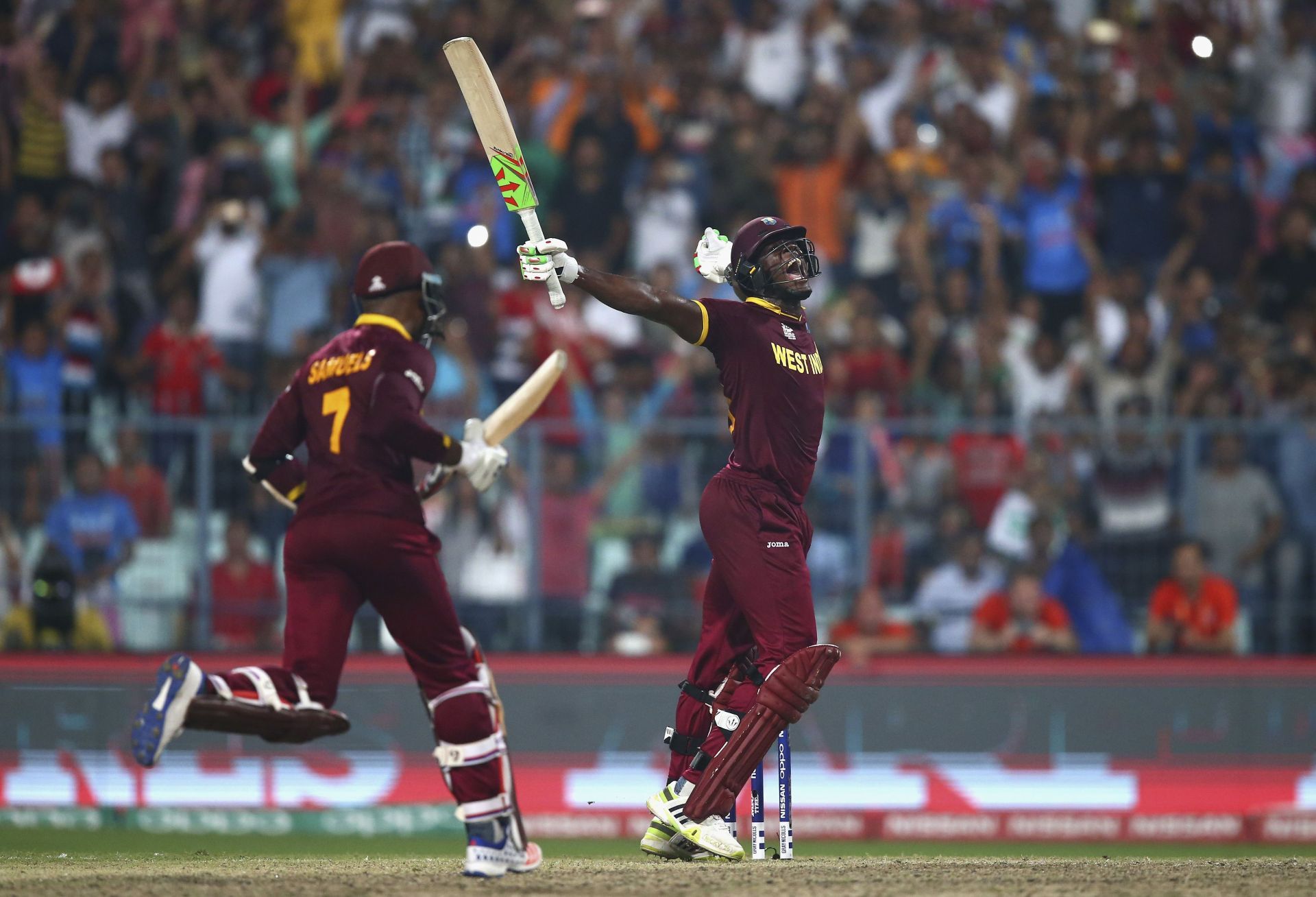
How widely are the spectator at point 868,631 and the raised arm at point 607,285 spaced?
4.95m

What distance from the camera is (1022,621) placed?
12594 mm

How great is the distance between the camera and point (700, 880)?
23.3 ft

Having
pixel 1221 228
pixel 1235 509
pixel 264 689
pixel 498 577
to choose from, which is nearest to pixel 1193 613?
pixel 1235 509

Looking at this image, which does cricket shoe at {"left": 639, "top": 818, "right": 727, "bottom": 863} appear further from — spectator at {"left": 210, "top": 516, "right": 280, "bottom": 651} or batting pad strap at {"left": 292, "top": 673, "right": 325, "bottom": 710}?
spectator at {"left": 210, "top": 516, "right": 280, "bottom": 651}

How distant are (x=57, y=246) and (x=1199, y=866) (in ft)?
36.8

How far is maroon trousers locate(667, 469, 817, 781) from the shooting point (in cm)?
799

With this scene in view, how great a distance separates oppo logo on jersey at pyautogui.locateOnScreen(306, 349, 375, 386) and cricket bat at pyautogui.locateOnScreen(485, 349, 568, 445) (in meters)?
0.58

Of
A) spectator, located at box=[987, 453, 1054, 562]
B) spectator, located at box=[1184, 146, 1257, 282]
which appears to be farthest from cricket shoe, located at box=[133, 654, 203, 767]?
spectator, located at box=[1184, 146, 1257, 282]

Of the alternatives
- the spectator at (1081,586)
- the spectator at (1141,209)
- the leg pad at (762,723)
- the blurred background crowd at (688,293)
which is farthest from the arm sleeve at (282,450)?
the spectator at (1141,209)

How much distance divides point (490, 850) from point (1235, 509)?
7.05 metres

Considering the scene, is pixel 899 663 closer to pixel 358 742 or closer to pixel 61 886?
pixel 358 742

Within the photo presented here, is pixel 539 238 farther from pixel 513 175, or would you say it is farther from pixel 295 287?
pixel 295 287

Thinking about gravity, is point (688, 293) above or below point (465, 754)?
above

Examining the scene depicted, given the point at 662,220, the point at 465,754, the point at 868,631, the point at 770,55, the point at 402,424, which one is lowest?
the point at 465,754
